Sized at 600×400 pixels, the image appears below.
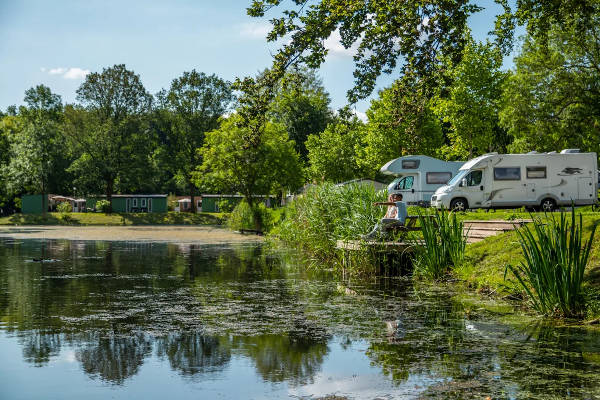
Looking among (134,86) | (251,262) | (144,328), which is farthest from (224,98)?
(144,328)

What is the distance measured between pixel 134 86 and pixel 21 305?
62.7 metres

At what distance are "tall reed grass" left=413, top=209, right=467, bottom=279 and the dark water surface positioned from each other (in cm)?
103

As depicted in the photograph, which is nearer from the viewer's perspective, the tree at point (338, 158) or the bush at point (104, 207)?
the tree at point (338, 158)

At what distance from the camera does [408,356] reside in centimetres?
656

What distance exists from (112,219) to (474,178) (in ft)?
145

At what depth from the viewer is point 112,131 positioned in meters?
67.1

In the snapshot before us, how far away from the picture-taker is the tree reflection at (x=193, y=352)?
6.25 metres

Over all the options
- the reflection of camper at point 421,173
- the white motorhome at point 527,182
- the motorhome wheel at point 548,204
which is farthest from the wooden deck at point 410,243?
the reflection of camper at point 421,173

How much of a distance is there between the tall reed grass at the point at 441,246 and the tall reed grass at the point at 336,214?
2.28m

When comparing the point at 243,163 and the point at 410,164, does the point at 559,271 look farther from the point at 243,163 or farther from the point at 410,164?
the point at 243,163

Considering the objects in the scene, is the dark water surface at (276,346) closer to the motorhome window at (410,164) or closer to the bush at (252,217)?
the motorhome window at (410,164)

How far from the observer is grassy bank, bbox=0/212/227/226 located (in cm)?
6103

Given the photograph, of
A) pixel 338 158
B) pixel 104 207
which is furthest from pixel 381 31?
pixel 104 207

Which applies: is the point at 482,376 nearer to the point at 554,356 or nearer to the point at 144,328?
the point at 554,356
